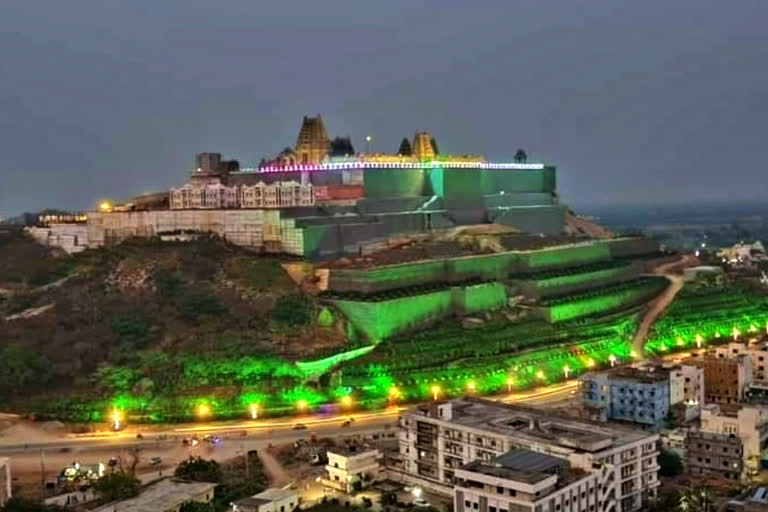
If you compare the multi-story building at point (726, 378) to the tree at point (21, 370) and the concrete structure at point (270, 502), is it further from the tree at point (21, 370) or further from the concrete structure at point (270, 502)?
the tree at point (21, 370)

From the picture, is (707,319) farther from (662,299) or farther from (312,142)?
(312,142)

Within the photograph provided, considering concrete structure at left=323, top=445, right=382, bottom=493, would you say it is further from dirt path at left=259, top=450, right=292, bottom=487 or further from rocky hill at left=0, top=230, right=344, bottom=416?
rocky hill at left=0, top=230, right=344, bottom=416

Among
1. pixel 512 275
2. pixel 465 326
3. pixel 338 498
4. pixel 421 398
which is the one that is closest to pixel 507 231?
pixel 512 275

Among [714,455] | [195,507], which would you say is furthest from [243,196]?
[714,455]

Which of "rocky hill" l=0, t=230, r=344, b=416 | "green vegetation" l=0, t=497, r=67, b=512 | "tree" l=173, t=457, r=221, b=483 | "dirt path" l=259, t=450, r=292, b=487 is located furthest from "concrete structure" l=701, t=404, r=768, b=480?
"green vegetation" l=0, t=497, r=67, b=512

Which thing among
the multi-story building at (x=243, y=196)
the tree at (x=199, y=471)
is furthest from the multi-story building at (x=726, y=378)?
the multi-story building at (x=243, y=196)

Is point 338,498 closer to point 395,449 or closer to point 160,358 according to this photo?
point 395,449
